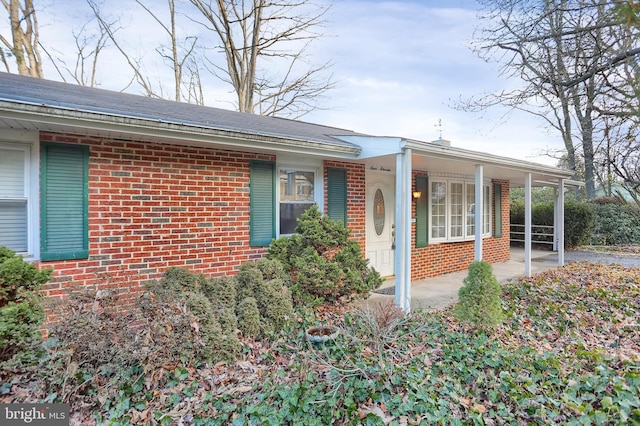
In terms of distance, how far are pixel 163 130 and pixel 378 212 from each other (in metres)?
4.78

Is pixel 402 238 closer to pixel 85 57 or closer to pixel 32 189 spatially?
pixel 32 189

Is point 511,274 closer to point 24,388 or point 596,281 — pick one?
point 596,281

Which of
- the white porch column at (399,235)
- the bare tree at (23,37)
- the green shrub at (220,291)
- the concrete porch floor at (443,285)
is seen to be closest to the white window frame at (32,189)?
the green shrub at (220,291)

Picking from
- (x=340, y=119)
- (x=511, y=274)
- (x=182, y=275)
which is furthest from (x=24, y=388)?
(x=340, y=119)

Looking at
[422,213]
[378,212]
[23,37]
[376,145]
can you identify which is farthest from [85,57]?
[422,213]

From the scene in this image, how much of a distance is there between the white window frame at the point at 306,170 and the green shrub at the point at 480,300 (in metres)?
2.86

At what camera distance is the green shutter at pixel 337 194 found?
6449 millimetres

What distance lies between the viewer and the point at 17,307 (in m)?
3.09

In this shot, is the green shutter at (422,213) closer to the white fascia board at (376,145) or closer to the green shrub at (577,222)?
the white fascia board at (376,145)

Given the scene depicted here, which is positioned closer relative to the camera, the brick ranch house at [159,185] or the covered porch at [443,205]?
the brick ranch house at [159,185]

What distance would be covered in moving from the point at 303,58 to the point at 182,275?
14.1 m

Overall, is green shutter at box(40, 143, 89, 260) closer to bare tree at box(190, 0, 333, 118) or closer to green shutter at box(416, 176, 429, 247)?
green shutter at box(416, 176, 429, 247)

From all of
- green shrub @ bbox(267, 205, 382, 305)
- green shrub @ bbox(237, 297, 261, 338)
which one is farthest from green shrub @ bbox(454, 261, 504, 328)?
green shrub @ bbox(237, 297, 261, 338)

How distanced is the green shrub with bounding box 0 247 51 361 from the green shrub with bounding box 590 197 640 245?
1911 centimetres
